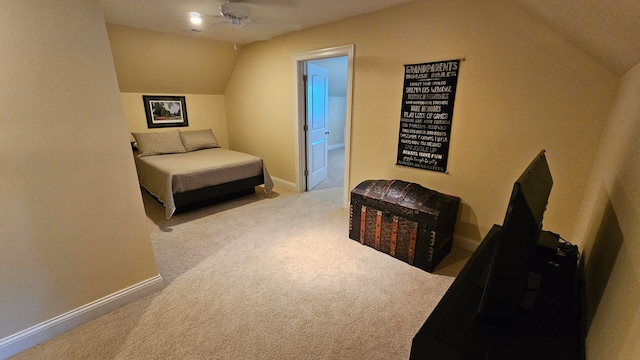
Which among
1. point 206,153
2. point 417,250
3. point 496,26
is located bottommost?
point 417,250

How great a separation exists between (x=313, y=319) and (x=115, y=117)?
1730mm

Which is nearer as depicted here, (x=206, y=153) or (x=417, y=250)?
(x=417, y=250)

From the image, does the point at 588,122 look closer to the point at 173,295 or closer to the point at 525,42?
the point at 525,42

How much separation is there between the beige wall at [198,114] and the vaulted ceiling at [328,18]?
123 cm

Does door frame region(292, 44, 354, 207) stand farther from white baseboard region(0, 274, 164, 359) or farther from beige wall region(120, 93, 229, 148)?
white baseboard region(0, 274, 164, 359)

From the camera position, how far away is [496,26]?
1986 millimetres

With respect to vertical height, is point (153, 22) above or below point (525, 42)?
above

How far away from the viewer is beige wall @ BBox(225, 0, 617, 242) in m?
1.82

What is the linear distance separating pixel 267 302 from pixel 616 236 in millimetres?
1804

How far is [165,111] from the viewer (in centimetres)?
433

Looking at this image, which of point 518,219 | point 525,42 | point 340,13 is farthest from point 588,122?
point 340,13

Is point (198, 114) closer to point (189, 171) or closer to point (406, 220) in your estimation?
point (189, 171)

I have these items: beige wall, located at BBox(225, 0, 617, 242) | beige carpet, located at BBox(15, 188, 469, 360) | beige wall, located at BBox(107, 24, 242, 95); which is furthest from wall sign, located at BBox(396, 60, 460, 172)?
beige wall, located at BBox(107, 24, 242, 95)

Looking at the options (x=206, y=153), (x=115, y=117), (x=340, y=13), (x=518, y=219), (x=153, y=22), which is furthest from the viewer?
(x=206, y=153)
